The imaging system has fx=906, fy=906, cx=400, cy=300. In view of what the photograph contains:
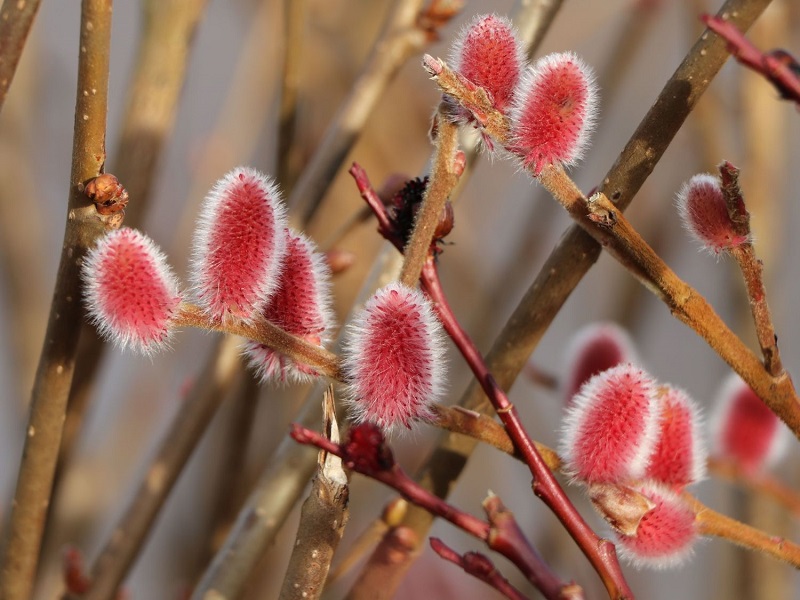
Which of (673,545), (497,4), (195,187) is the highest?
(497,4)

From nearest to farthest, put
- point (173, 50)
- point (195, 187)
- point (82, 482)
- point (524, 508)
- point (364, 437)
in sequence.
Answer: point (364, 437) → point (173, 50) → point (82, 482) → point (195, 187) → point (524, 508)

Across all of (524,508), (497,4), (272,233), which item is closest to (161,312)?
(272,233)

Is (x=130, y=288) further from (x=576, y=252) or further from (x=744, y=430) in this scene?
(x=744, y=430)

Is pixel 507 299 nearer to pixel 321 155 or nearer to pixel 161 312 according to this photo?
pixel 321 155

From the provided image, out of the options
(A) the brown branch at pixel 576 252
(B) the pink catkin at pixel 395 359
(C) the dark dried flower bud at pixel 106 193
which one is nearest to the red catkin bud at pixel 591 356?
(A) the brown branch at pixel 576 252

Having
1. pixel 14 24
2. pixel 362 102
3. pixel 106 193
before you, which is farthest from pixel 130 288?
pixel 362 102

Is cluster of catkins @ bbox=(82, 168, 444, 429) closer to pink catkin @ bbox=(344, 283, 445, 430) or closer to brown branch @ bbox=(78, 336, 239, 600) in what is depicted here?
pink catkin @ bbox=(344, 283, 445, 430)

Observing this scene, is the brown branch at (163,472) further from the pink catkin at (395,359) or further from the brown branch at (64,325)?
the pink catkin at (395,359)
